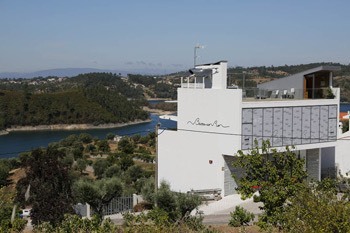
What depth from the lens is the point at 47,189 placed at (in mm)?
17234

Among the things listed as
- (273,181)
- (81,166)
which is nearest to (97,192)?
(273,181)

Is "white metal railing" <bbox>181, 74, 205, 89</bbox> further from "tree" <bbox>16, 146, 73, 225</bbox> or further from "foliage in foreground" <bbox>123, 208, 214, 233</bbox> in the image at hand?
"foliage in foreground" <bbox>123, 208, 214, 233</bbox>

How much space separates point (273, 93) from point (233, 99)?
3761 millimetres

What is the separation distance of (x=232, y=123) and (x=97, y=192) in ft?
22.2

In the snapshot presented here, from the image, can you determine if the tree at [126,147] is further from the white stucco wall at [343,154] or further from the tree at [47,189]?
the tree at [47,189]

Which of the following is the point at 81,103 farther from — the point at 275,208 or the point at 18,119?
the point at 275,208

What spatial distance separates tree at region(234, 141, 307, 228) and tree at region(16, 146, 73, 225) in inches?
247

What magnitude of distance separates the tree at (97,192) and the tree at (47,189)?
908 millimetres

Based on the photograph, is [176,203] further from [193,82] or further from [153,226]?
[153,226]

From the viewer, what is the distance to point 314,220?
9.67m

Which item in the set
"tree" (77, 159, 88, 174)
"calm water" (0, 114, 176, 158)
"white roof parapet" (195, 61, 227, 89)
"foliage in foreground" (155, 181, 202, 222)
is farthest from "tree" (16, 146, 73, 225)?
"calm water" (0, 114, 176, 158)

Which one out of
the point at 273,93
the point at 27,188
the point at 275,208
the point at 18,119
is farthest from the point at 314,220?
the point at 18,119

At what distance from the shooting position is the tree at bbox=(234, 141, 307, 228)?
1373 cm

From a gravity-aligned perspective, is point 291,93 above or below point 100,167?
above
